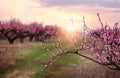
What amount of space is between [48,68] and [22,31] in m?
37.8

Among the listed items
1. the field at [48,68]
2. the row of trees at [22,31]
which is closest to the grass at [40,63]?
the field at [48,68]

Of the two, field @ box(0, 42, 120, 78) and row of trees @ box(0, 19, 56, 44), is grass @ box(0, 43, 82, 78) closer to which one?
field @ box(0, 42, 120, 78)

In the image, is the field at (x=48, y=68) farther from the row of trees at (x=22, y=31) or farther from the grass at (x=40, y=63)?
the row of trees at (x=22, y=31)

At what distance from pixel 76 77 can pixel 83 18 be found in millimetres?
17701

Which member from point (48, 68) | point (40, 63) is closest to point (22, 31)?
point (40, 63)

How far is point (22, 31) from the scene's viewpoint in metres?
73.2

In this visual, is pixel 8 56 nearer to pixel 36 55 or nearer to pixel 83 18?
pixel 36 55

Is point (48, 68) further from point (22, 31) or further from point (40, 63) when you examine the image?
point (22, 31)

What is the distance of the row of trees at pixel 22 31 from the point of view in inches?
2746

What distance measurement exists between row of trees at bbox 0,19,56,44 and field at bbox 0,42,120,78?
865 inches

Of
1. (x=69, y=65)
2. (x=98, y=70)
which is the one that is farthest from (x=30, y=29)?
(x=98, y=70)

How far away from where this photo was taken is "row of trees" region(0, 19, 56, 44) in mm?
69750

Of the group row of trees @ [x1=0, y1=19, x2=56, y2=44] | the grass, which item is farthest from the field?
row of trees @ [x1=0, y1=19, x2=56, y2=44]

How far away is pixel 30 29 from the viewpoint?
77.2 metres
